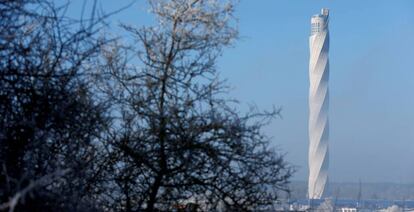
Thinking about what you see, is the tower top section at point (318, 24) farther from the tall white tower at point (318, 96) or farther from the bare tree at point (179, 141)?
the bare tree at point (179, 141)

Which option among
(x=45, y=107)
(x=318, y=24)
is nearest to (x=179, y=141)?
(x=45, y=107)

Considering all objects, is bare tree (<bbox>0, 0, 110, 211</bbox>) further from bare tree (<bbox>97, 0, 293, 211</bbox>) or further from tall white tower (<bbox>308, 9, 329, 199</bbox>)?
tall white tower (<bbox>308, 9, 329, 199</bbox>)

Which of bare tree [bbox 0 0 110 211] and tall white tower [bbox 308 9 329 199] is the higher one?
tall white tower [bbox 308 9 329 199]

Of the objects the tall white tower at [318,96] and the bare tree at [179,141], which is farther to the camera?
the tall white tower at [318,96]

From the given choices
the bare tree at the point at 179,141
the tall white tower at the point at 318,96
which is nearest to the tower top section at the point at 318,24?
the tall white tower at the point at 318,96

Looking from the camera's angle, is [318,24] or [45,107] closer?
[45,107]

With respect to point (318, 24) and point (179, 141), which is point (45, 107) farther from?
point (318, 24)

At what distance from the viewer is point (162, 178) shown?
680 centimetres

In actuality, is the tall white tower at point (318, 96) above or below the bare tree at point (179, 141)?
above

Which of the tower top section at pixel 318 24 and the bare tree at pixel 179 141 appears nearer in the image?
the bare tree at pixel 179 141

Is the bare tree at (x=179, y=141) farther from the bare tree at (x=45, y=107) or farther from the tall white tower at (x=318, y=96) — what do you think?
the tall white tower at (x=318, y=96)

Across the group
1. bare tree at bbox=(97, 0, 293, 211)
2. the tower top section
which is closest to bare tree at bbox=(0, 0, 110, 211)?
bare tree at bbox=(97, 0, 293, 211)

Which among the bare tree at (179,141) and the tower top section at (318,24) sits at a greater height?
the tower top section at (318,24)

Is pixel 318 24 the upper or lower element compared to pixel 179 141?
upper
